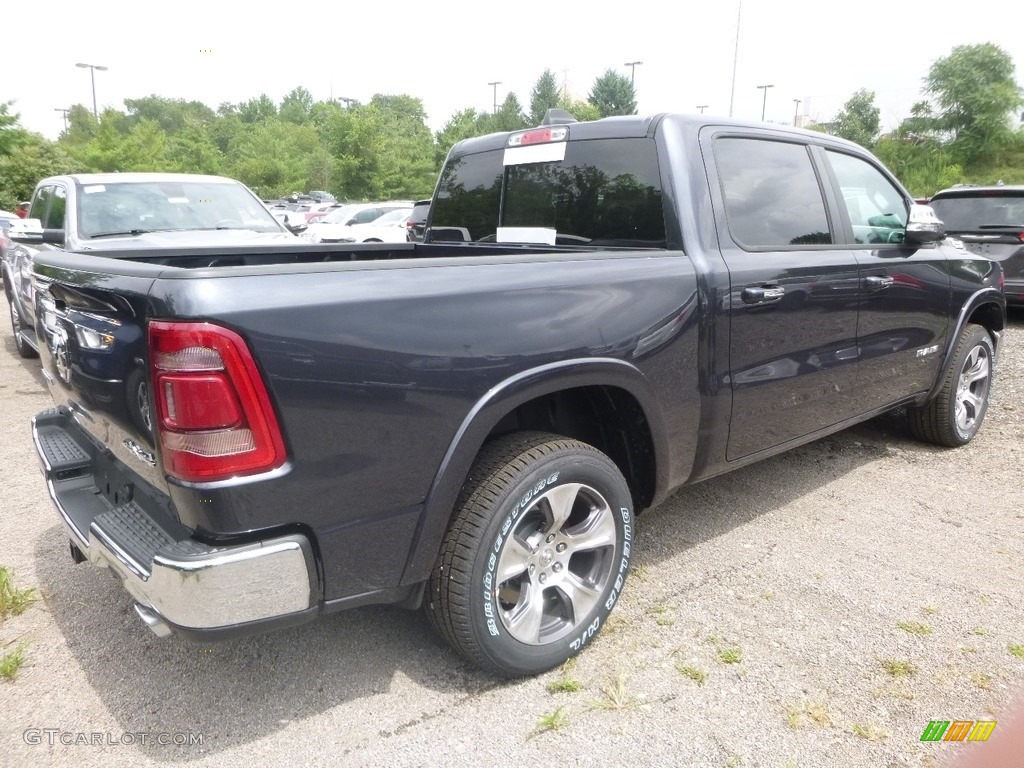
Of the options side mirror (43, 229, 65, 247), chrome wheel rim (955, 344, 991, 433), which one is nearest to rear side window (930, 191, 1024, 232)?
chrome wheel rim (955, 344, 991, 433)

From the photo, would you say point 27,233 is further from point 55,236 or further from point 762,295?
point 762,295

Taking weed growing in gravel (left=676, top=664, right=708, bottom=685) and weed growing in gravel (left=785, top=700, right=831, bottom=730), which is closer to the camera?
weed growing in gravel (left=785, top=700, right=831, bottom=730)

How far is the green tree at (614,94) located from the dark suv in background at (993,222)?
73.4 metres

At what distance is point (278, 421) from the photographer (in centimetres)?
188

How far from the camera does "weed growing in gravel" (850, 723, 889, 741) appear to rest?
225 centimetres

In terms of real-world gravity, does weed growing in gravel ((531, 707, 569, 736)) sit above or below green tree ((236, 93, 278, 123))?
below

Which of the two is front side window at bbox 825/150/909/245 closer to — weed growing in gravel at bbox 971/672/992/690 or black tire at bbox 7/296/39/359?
weed growing in gravel at bbox 971/672/992/690

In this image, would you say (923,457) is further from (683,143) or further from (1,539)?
(1,539)

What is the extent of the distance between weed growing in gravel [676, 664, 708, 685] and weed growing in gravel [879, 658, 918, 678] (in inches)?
24.2

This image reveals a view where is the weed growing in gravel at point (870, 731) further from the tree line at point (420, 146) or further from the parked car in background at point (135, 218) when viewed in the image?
the tree line at point (420, 146)

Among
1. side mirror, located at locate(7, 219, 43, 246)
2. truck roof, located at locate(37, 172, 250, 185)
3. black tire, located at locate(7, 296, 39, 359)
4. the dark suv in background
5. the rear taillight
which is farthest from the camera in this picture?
the dark suv in background

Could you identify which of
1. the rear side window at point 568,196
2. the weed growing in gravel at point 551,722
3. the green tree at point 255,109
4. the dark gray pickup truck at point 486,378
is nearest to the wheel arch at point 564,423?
the dark gray pickup truck at point 486,378

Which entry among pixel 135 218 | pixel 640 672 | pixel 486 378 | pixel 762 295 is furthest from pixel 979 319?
pixel 135 218

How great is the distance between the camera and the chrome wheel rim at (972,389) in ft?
15.7
